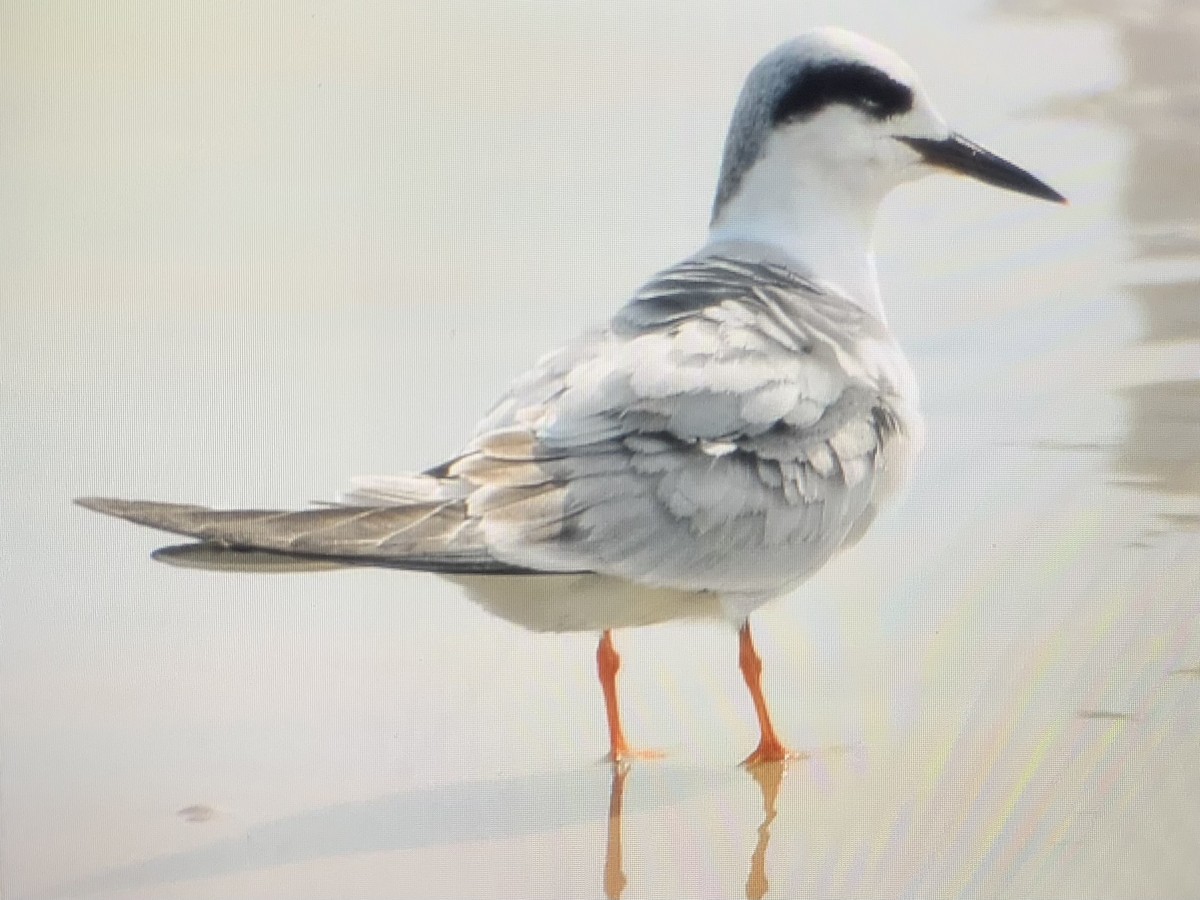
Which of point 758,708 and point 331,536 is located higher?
point 331,536

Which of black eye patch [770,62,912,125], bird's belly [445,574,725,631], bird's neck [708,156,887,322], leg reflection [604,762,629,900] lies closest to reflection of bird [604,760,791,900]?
leg reflection [604,762,629,900]

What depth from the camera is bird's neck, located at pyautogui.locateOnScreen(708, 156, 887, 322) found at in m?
2.60

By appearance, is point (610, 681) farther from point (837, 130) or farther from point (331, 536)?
point (837, 130)

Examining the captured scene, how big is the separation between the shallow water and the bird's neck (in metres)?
0.06

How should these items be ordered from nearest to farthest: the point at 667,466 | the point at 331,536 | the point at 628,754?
the point at 331,536
the point at 667,466
the point at 628,754

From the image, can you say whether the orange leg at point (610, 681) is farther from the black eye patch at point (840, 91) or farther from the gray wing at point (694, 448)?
the black eye patch at point (840, 91)

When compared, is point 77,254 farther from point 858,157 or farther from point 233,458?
point 858,157

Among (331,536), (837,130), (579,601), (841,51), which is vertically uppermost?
(841,51)

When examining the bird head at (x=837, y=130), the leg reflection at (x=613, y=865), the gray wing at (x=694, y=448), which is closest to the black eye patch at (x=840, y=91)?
the bird head at (x=837, y=130)

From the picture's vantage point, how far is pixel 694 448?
225 cm

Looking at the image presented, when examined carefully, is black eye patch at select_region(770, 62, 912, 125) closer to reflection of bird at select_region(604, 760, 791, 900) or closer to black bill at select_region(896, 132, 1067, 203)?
black bill at select_region(896, 132, 1067, 203)

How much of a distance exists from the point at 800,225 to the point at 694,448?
514mm

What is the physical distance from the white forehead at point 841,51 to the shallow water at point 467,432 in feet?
0.17

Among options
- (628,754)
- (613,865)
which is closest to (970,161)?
(628,754)
